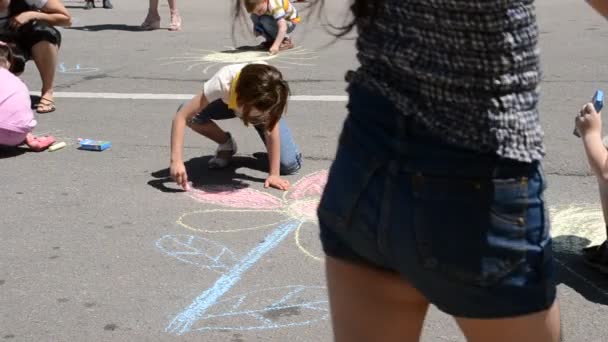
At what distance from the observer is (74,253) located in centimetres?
365

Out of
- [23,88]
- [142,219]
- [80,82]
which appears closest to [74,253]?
[142,219]

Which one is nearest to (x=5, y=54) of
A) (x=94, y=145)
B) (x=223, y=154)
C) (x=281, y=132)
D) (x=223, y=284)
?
(x=94, y=145)

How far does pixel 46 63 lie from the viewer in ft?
21.2

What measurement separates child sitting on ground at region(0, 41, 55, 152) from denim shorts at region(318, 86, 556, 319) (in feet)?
13.4

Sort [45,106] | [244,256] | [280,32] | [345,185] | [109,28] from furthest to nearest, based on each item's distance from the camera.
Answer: [109,28], [280,32], [45,106], [244,256], [345,185]

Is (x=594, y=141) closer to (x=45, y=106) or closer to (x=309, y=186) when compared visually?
(x=309, y=186)

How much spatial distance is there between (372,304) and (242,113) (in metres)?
2.77

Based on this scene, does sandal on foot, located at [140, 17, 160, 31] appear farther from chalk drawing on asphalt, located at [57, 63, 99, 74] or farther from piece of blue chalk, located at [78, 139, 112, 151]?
piece of blue chalk, located at [78, 139, 112, 151]

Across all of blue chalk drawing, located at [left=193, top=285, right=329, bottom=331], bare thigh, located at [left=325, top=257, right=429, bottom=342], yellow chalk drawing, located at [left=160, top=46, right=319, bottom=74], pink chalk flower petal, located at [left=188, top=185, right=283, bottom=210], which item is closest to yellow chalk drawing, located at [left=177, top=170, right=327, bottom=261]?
pink chalk flower petal, located at [left=188, top=185, right=283, bottom=210]

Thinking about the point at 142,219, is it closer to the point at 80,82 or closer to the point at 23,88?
the point at 23,88

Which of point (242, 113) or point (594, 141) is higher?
point (594, 141)

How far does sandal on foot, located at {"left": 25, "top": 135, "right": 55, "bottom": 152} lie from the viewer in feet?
17.1

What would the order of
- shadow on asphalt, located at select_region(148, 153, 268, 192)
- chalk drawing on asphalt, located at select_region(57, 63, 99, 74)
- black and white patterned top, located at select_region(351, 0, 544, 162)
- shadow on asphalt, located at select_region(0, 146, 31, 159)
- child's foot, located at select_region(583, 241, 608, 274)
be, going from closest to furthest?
1. black and white patterned top, located at select_region(351, 0, 544, 162)
2. child's foot, located at select_region(583, 241, 608, 274)
3. shadow on asphalt, located at select_region(148, 153, 268, 192)
4. shadow on asphalt, located at select_region(0, 146, 31, 159)
5. chalk drawing on asphalt, located at select_region(57, 63, 99, 74)

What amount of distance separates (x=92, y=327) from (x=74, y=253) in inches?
28.4
